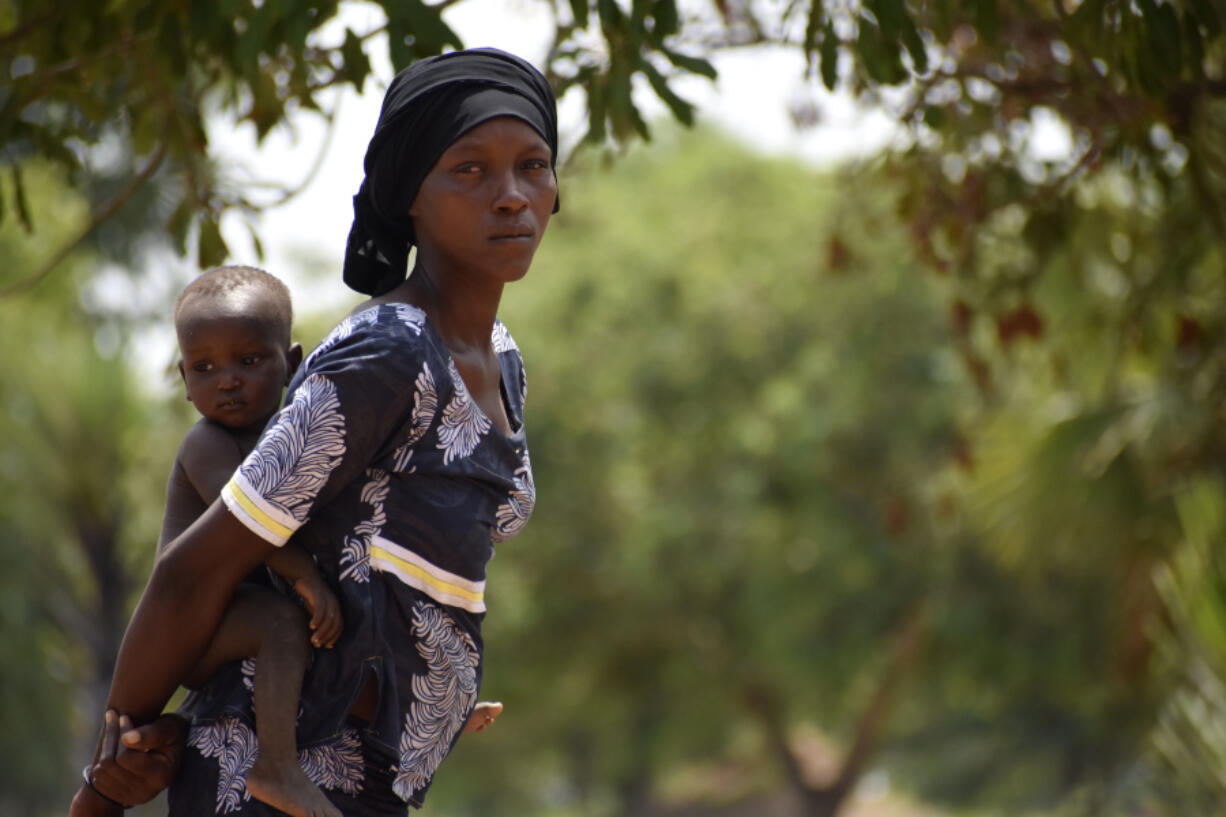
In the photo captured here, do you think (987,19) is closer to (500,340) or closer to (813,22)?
(813,22)

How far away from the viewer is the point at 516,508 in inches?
93.2

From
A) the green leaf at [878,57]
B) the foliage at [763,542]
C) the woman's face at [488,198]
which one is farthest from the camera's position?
the foliage at [763,542]

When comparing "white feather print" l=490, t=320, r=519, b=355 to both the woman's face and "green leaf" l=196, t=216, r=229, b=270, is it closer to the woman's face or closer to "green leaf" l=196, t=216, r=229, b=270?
the woman's face

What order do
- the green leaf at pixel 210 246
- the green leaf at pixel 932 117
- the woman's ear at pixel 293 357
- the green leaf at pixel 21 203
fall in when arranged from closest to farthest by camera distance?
1. the woman's ear at pixel 293 357
2. the green leaf at pixel 210 246
3. the green leaf at pixel 21 203
4. the green leaf at pixel 932 117

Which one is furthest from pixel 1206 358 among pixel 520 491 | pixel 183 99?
pixel 520 491

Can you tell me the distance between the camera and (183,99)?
4.55m

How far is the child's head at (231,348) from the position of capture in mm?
2320

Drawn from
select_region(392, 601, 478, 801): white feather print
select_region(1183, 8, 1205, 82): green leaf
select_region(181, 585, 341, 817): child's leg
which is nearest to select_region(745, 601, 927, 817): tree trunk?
select_region(1183, 8, 1205, 82): green leaf

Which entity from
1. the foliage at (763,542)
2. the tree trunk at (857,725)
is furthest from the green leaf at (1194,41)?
the tree trunk at (857,725)

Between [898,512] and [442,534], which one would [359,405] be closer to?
[442,534]

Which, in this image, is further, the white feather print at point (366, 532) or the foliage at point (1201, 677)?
the foliage at point (1201, 677)

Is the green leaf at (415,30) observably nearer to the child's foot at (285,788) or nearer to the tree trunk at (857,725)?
the child's foot at (285,788)

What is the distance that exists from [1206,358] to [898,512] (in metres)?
5.08

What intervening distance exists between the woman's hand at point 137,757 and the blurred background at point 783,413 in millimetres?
1631
